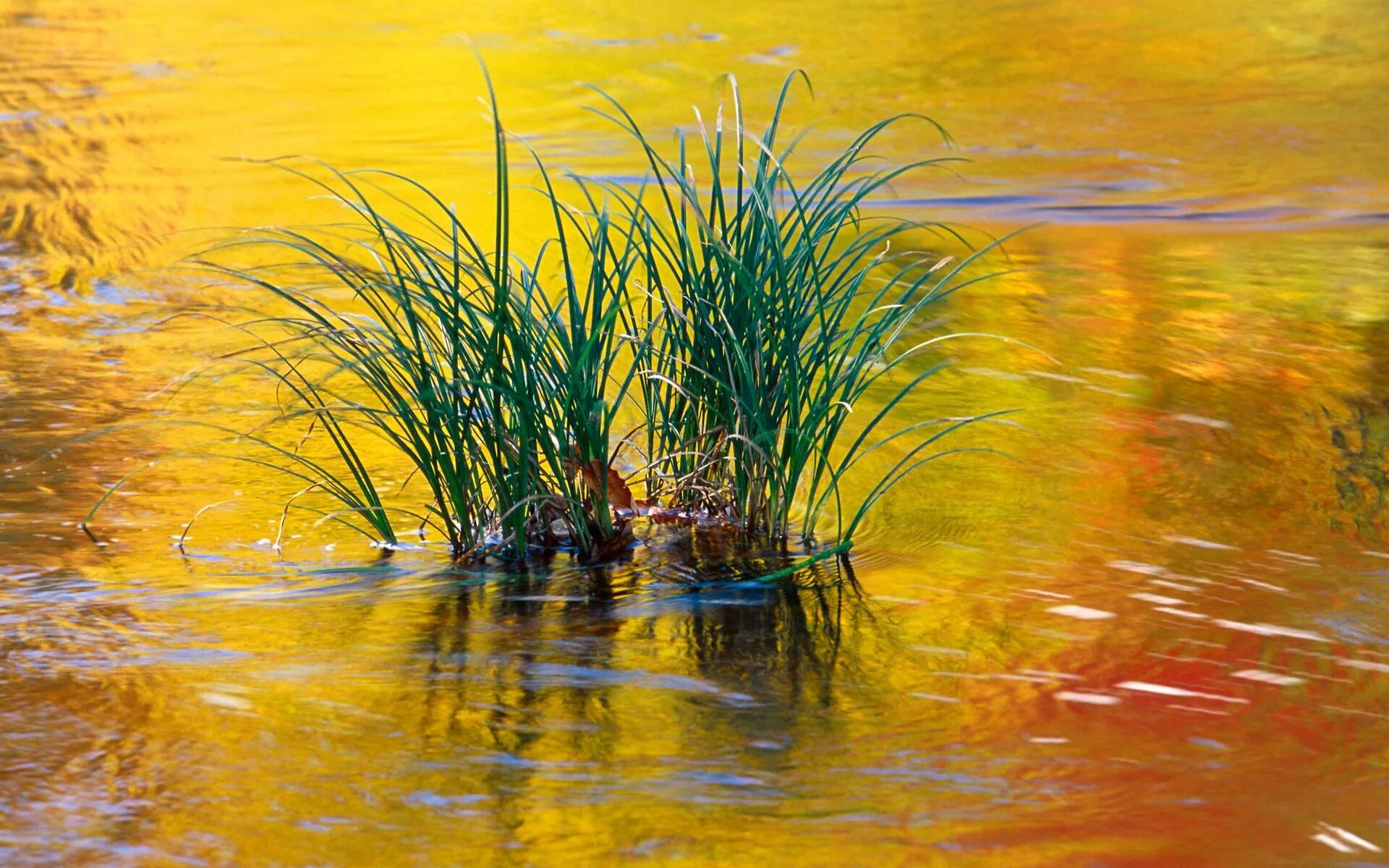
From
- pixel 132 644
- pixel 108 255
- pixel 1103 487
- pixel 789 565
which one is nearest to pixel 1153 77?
pixel 108 255

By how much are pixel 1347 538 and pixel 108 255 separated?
425 cm

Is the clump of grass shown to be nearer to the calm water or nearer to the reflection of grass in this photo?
the reflection of grass

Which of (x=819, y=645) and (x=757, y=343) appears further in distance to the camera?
(x=757, y=343)

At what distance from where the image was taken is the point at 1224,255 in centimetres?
519

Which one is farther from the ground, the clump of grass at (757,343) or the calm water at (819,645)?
the clump of grass at (757,343)

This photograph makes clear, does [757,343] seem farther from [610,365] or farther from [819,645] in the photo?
[819,645]

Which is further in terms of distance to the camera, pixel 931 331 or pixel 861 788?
pixel 931 331

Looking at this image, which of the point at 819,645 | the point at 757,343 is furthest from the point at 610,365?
the point at 819,645

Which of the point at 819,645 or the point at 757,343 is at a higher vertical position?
the point at 757,343

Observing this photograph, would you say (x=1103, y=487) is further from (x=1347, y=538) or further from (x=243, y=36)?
(x=243, y=36)

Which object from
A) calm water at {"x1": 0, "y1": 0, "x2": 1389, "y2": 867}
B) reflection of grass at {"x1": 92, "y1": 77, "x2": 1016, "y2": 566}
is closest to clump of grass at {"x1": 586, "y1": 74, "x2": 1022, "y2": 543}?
reflection of grass at {"x1": 92, "y1": 77, "x2": 1016, "y2": 566}

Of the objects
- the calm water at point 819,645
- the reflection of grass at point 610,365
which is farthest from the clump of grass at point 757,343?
the calm water at point 819,645

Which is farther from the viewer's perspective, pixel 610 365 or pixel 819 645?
pixel 610 365

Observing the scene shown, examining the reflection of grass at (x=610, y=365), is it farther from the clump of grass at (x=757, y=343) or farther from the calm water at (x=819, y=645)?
the calm water at (x=819, y=645)
